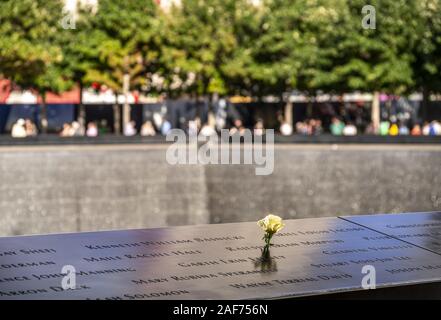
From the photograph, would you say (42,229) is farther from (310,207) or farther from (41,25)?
(41,25)

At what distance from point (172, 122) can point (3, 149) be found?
78.6 feet

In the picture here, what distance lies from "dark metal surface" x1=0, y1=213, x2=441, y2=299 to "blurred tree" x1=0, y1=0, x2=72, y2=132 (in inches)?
1316

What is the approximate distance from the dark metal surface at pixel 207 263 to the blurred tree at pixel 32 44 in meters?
33.4

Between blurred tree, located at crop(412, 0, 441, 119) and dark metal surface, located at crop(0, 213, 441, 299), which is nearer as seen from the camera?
dark metal surface, located at crop(0, 213, 441, 299)

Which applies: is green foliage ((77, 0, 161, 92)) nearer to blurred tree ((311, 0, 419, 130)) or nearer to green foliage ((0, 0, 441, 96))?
green foliage ((0, 0, 441, 96))

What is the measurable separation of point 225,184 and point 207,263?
19741mm

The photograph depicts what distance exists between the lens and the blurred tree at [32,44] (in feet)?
134

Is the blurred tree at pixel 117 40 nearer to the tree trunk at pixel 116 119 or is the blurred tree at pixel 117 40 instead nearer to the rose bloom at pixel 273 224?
the tree trunk at pixel 116 119

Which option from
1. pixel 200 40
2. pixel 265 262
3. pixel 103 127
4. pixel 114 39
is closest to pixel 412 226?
pixel 265 262

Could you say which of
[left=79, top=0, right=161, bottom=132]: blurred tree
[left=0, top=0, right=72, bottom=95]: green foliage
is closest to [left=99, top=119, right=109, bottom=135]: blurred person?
[left=79, top=0, right=161, bottom=132]: blurred tree

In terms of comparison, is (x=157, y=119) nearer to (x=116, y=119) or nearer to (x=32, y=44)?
(x=116, y=119)

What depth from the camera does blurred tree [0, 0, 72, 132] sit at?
4072 centimetres

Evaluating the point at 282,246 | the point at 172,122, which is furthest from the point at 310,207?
the point at 172,122

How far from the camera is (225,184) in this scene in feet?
89.7
